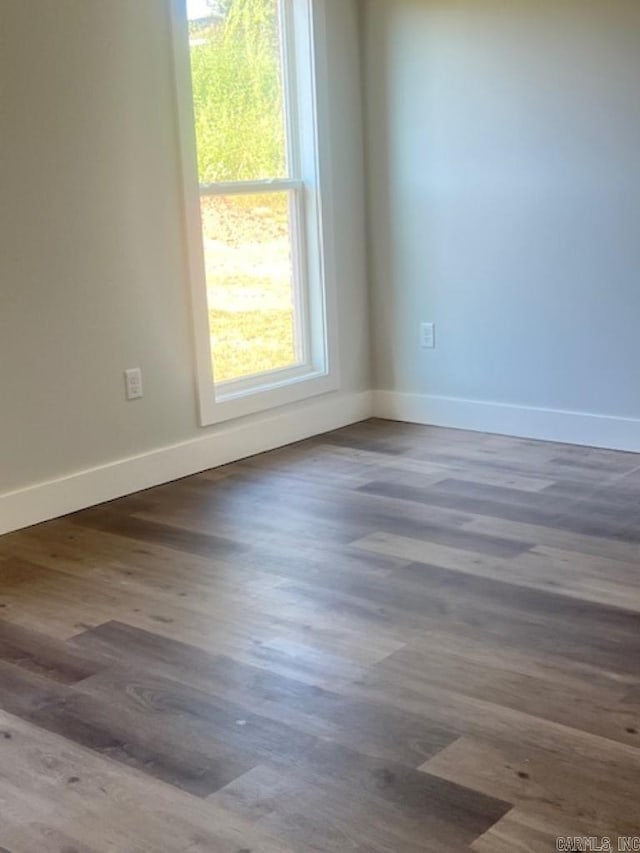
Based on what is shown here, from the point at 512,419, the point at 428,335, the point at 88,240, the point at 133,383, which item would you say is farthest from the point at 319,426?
the point at 88,240

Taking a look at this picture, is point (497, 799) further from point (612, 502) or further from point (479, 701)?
point (612, 502)

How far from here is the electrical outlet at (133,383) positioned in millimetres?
4000

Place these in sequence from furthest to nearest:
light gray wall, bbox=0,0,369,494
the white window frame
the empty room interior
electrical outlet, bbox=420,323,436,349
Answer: electrical outlet, bbox=420,323,436,349 < the white window frame < light gray wall, bbox=0,0,369,494 < the empty room interior

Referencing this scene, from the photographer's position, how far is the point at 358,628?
2781 millimetres

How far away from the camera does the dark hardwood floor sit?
1.99m

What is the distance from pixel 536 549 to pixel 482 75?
220cm

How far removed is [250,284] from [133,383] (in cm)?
79

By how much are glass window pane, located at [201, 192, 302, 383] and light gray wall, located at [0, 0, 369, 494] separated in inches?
9.3

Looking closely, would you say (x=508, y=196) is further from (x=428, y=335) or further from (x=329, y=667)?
(x=329, y=667)

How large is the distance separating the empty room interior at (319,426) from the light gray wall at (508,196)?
13 mm

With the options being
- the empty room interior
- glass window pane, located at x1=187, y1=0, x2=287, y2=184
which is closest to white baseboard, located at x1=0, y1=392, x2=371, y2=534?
the empty room interior

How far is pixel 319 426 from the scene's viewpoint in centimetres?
489

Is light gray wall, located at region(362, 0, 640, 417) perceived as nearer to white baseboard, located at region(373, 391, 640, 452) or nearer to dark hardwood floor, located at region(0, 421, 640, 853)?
white baseboard, located at region(373, 391, 640, 452)

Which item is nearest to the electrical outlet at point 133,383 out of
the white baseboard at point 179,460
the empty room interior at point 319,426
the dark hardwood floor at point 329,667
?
the empty room interior at point 319,426
